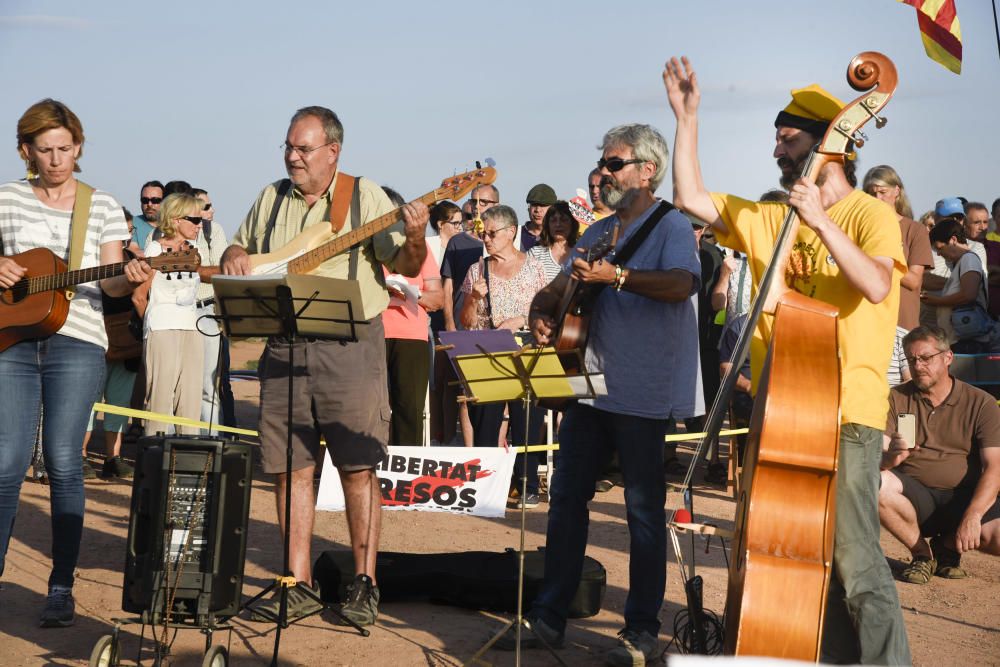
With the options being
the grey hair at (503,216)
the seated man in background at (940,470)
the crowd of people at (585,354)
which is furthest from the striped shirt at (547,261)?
the seated man in background at (940,470)

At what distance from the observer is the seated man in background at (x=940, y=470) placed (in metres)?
7.31

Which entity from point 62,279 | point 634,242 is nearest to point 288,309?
point 62,279

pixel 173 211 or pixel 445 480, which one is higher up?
pixel 173 211

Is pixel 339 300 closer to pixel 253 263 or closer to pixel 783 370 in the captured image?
pixel 253 263

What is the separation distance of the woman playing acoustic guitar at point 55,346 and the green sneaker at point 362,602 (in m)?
1.36

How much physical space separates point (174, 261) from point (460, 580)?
2.25 meters

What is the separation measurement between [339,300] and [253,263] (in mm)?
821

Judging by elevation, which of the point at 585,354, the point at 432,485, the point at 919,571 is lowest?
the point at 919,571

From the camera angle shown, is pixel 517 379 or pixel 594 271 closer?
pixel 594 271

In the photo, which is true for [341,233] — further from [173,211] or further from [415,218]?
[173,211]

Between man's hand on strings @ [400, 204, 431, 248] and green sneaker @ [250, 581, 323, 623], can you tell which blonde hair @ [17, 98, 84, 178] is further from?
green sneaker @ [250, 581, 323, 623]

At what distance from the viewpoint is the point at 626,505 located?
5.58m

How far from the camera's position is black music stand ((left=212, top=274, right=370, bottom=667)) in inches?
207

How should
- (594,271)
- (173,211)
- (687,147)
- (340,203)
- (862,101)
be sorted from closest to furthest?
(862,101) → (687,147) → (594,271) → (340,203) → (173,211)
